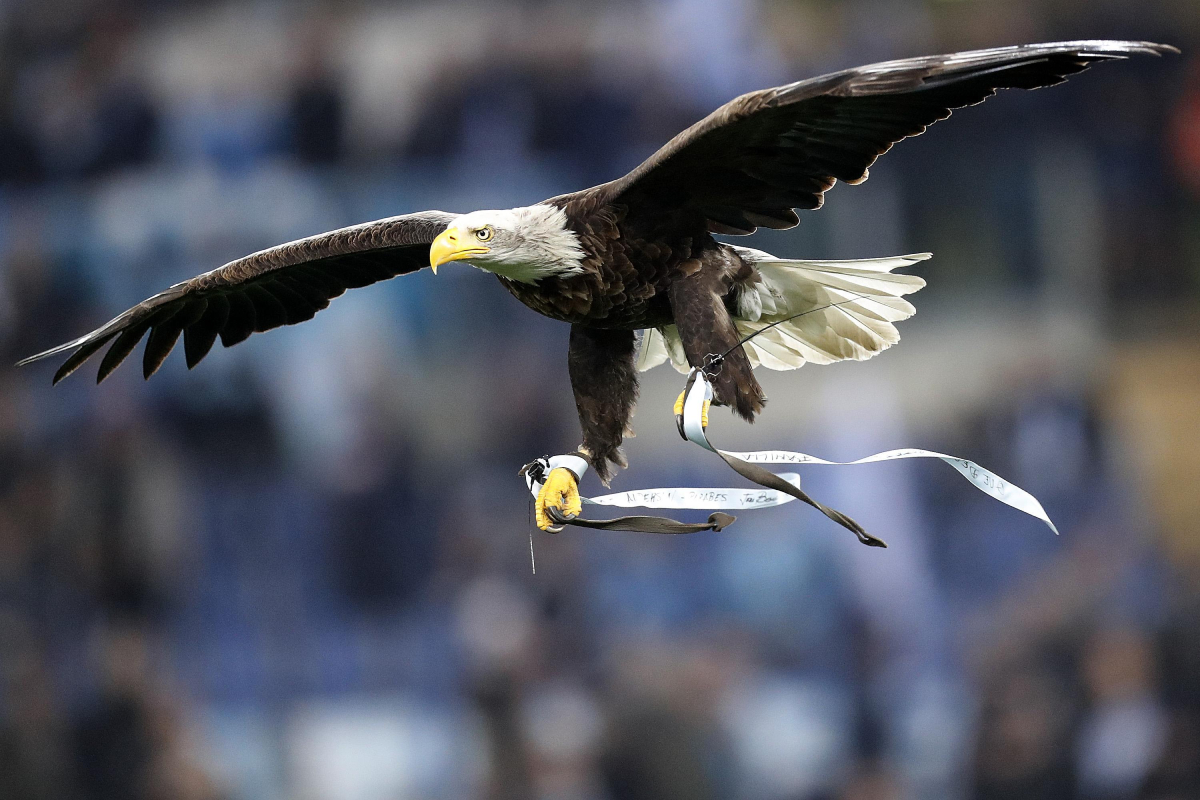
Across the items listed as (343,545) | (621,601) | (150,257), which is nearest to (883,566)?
(621,601)

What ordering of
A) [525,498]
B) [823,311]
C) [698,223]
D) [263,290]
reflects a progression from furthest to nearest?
[525,498] < [263,290] < [823,311] < [698,223]

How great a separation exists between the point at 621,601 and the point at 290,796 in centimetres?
225

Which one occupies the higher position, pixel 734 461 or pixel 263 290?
pixel 263 290

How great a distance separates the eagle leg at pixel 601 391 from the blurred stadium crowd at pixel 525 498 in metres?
4.69

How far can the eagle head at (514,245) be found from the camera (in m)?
2.50

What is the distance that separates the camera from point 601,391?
2.88 meters

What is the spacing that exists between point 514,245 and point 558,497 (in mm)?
540

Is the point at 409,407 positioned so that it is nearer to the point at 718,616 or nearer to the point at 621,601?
the point at 621,601

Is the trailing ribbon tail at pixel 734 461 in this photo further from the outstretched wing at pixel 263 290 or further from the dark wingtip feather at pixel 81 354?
the dark wingtip feather at pixel 81 354

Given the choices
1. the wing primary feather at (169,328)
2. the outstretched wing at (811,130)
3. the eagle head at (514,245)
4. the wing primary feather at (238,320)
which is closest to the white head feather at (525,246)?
the eagle head at (514,245)

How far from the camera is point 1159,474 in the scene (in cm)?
877

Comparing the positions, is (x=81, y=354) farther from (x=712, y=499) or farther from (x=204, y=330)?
(x=712, y=499)

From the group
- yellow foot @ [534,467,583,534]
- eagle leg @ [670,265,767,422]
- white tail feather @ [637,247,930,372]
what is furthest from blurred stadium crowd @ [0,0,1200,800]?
eagle leg @ [670,265,767,422]

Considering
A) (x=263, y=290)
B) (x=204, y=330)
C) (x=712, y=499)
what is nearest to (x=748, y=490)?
(x=712, y=499)
